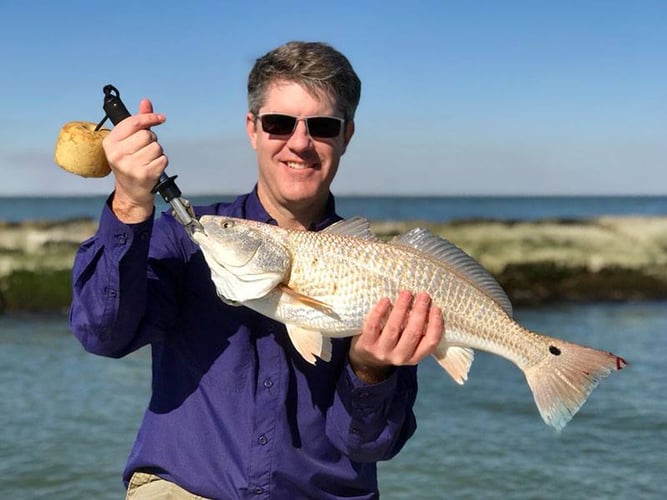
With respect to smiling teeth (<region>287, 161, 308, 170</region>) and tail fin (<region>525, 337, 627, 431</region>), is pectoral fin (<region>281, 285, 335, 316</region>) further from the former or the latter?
tail fin (<region>525, 337, 627, 431</region>)

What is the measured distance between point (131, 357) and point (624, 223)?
25923mm

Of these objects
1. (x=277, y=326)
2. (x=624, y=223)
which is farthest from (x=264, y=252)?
(x=624, y=223)

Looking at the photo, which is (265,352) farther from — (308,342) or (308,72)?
(308,72)

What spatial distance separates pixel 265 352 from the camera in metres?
3.69

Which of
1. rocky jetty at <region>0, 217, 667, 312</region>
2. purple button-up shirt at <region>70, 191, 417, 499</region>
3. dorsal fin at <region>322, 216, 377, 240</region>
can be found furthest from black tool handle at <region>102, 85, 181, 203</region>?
rocky jetty at <region>0, 217, 667, 312</region>

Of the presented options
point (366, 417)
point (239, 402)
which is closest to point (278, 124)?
point (239, 402)

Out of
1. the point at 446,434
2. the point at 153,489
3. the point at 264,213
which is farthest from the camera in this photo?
the point at 446,434

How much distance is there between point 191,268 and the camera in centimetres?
381

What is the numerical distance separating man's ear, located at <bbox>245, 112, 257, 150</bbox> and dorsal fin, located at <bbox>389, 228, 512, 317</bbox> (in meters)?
0.98

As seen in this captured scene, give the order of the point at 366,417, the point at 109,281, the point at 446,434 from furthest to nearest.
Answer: the point at 446,434, the point at 366,417, the point at 109,281

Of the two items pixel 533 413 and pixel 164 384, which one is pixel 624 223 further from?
pixel 164 384

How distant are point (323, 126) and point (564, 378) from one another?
163 cm

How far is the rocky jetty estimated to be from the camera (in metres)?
20.7

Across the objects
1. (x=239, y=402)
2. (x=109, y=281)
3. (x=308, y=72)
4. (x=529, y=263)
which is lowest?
(x=529, y=263)
